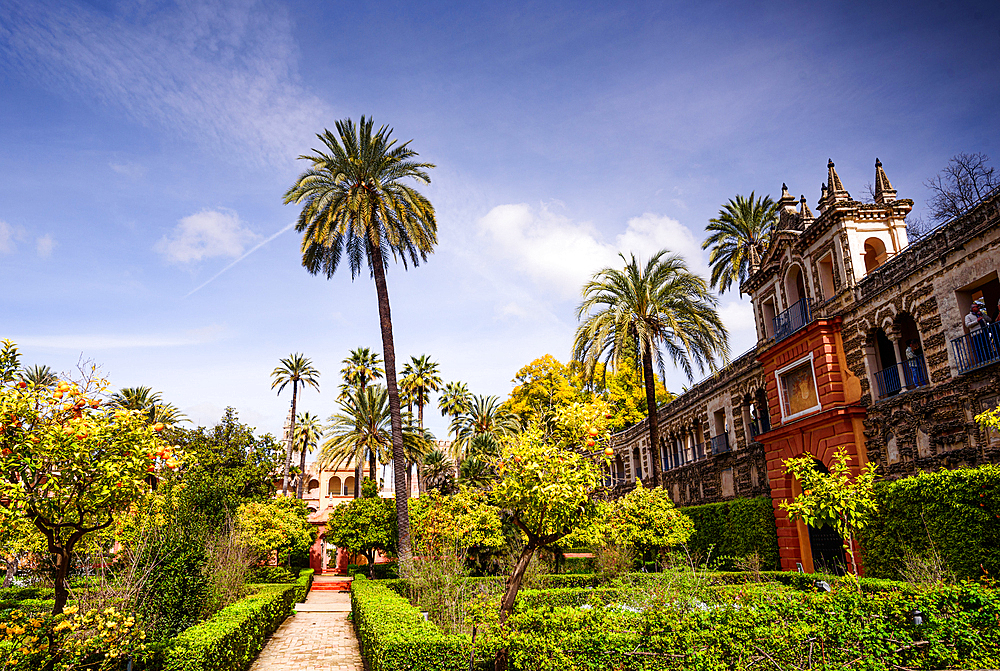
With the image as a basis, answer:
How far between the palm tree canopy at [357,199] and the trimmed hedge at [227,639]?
14.2 metres

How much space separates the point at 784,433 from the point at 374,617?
54.3 feet

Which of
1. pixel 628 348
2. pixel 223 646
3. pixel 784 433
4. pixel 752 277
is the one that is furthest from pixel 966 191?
pixel 223 646

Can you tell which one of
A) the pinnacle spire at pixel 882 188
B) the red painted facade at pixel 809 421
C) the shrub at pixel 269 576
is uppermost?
the pinnacle spire at pixel 882 188

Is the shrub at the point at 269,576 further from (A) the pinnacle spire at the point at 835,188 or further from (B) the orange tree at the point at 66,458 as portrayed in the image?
(A) the pinnacle spire at the point at 835,188

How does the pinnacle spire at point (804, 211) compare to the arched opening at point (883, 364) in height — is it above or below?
above

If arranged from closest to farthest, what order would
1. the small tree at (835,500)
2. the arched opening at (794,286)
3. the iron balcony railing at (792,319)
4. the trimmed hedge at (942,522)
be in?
the trimmed hedge at (942,522) < the small tree at (835,500) < the iron balcony railing at (792,319) < the arched opening at (794,286)

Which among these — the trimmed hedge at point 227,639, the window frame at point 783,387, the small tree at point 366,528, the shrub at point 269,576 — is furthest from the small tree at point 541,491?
the small tree at point 366,528

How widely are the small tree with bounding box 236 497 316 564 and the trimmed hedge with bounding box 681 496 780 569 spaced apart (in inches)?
752

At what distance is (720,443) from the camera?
94.1ft

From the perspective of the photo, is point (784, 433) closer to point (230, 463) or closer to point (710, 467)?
point (710, 467)

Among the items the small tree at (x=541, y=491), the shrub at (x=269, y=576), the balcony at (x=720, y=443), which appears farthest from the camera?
the balcony at (x=720, y=443)

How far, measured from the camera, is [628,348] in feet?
86.3

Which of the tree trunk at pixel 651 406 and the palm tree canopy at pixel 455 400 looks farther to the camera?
the palm tree canopy at pixel 455 400

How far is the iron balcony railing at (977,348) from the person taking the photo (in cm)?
1414
